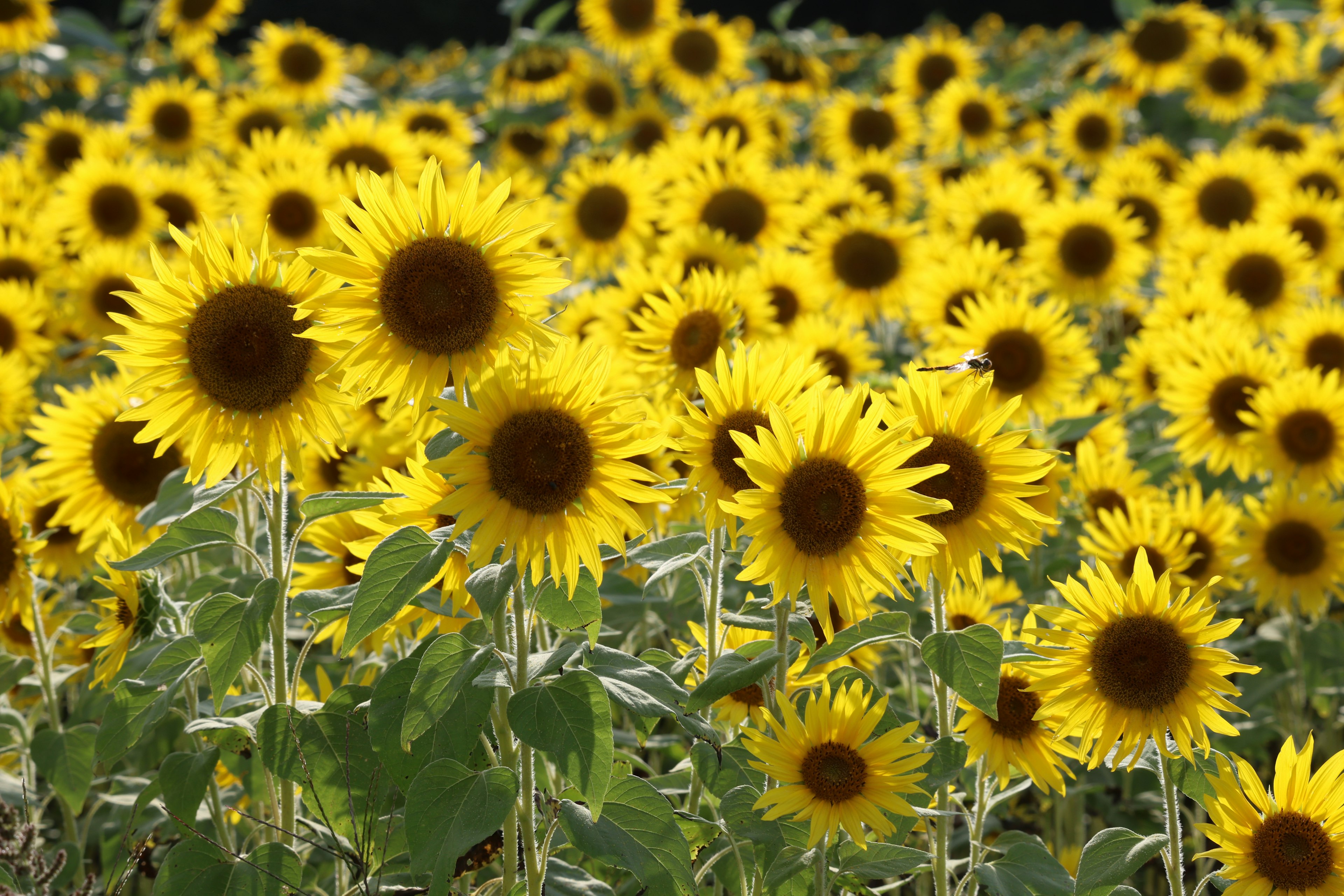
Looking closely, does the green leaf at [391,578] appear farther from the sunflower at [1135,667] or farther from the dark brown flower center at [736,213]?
the dark brown flower center at [736,213]

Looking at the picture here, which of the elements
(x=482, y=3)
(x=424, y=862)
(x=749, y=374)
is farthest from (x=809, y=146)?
(x=482, y=3)

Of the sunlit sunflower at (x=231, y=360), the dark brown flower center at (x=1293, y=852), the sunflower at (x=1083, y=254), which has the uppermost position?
the sunflower at (x=1083, y=254)

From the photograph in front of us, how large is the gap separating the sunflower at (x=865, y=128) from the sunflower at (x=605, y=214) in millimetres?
2115

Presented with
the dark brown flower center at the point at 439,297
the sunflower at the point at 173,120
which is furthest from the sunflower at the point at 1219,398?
the sunflower at the point at 173,120

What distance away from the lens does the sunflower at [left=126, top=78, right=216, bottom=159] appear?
7.33 m

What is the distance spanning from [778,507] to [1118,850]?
932mm

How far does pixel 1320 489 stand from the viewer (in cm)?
418

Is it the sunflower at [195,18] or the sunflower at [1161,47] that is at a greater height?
the sunflower at [195,18]

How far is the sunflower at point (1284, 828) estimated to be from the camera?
6.73ft

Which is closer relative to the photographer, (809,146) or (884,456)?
(884,456)

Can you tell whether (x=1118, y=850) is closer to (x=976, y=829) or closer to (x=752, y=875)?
(x=976, y=829)

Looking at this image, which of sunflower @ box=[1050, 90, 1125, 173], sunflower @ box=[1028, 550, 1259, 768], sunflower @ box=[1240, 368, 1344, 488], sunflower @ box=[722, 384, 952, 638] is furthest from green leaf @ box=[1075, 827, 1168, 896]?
sunflower @ box=[1050, 90, 1125, 173]

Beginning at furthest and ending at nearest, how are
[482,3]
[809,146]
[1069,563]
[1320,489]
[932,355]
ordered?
[482,3] < [809,146] < [1320,489] < [1069,563] < [932,355]

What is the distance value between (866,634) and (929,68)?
741 centimetres
